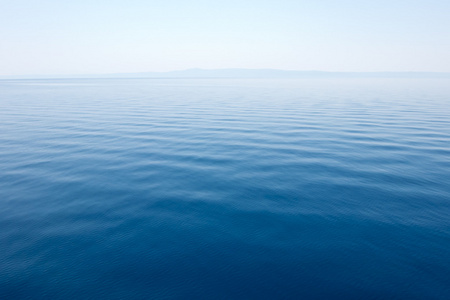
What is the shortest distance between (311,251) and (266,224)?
1850 mm

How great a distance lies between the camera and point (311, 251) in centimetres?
818

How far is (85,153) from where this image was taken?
17.9 meters

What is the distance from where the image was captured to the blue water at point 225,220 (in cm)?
693

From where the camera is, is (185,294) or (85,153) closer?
(185,294)

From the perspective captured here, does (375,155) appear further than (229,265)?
Yes

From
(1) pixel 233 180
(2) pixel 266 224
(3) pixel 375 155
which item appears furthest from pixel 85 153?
(3) pixel 375 155

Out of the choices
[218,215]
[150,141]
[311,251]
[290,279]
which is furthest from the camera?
[150,141]

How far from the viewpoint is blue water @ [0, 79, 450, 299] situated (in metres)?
6.93

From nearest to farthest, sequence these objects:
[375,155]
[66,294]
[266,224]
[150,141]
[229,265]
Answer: [66,294] → [229,265] → [266,224] → [375,155] → [150,141]

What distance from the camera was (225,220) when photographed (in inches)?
388

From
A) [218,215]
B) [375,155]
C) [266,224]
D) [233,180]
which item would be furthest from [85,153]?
[375,155]

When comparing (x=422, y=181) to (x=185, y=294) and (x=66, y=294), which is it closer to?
(x=185, y=294)

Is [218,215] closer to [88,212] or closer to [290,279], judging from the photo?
[290,279]

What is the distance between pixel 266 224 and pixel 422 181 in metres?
8.87
